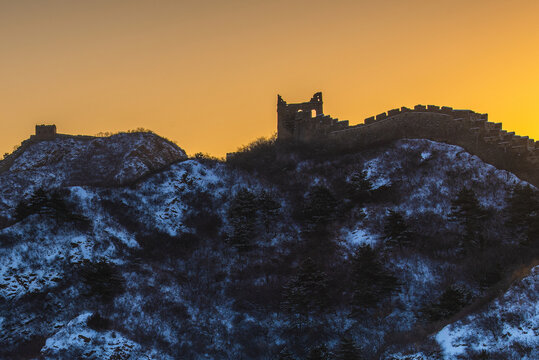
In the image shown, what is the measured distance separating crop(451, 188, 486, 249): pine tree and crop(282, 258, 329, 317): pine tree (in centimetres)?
1145

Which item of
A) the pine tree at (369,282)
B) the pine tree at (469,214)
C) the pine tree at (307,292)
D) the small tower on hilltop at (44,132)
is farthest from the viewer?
the small tower on hilltop at (44,132)

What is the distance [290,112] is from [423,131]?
14.3 meters

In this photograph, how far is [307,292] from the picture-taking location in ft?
146

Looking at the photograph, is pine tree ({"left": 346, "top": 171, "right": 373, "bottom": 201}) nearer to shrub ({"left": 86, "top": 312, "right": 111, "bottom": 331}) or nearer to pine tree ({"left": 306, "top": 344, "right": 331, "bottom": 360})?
pine tree ({"left": 306, "top": 344, "right": 331, "bottom": 360})

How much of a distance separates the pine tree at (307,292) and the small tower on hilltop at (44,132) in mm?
48245

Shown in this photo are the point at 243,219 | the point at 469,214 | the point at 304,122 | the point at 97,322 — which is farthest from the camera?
the point at 304,122

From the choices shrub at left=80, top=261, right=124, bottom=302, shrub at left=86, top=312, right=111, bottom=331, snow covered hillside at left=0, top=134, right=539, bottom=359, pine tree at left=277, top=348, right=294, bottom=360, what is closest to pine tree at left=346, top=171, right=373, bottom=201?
snow covered hillside at left=0, top=134, right=539, bottom=359

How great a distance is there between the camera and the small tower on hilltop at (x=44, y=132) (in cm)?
8225

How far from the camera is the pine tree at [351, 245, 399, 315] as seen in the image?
43.9m

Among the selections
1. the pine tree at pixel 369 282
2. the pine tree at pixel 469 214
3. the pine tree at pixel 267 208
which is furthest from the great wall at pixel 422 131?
the pine tree at pixel 369 282

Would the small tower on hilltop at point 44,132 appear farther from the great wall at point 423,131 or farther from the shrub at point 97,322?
the shrub at point 97,322

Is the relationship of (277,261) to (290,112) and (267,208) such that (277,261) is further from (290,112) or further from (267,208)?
(290,112)

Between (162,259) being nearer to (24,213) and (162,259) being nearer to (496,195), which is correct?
(24,213)

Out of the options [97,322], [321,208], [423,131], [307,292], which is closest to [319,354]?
[307,292]
